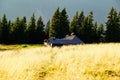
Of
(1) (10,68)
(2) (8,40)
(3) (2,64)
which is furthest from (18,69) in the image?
(2) (8,40)

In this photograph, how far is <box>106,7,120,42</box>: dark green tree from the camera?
96812 millimetres

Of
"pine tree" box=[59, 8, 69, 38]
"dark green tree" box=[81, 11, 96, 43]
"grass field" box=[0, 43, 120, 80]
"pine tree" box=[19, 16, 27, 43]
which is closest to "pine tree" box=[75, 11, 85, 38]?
"dark green tree" box=[81, 11, 96, 43]

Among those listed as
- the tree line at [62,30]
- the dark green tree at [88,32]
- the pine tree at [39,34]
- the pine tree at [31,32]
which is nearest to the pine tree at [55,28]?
the tree line at [62,30]

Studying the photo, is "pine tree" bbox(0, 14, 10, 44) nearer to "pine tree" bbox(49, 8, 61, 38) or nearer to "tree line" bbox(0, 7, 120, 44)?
"tree line" bbox(0, 7, 120, 44)

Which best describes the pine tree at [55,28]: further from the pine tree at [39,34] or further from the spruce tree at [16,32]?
the spruce tree at [16,32]

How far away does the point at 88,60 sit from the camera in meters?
12.3

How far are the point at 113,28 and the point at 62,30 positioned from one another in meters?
14.5

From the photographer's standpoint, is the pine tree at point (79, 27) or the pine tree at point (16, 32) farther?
the pine tree at point (16, 32)

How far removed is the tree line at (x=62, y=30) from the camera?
100062 mm

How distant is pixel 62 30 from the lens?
103875mm

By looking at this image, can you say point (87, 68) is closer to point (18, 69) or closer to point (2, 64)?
point (18, 69)

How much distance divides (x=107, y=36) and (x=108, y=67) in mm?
87740

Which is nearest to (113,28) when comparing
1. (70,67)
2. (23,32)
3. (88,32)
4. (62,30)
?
(88,32)

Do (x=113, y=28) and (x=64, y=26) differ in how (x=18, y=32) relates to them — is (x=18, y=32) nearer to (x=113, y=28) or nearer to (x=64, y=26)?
(x=64, y=26)
